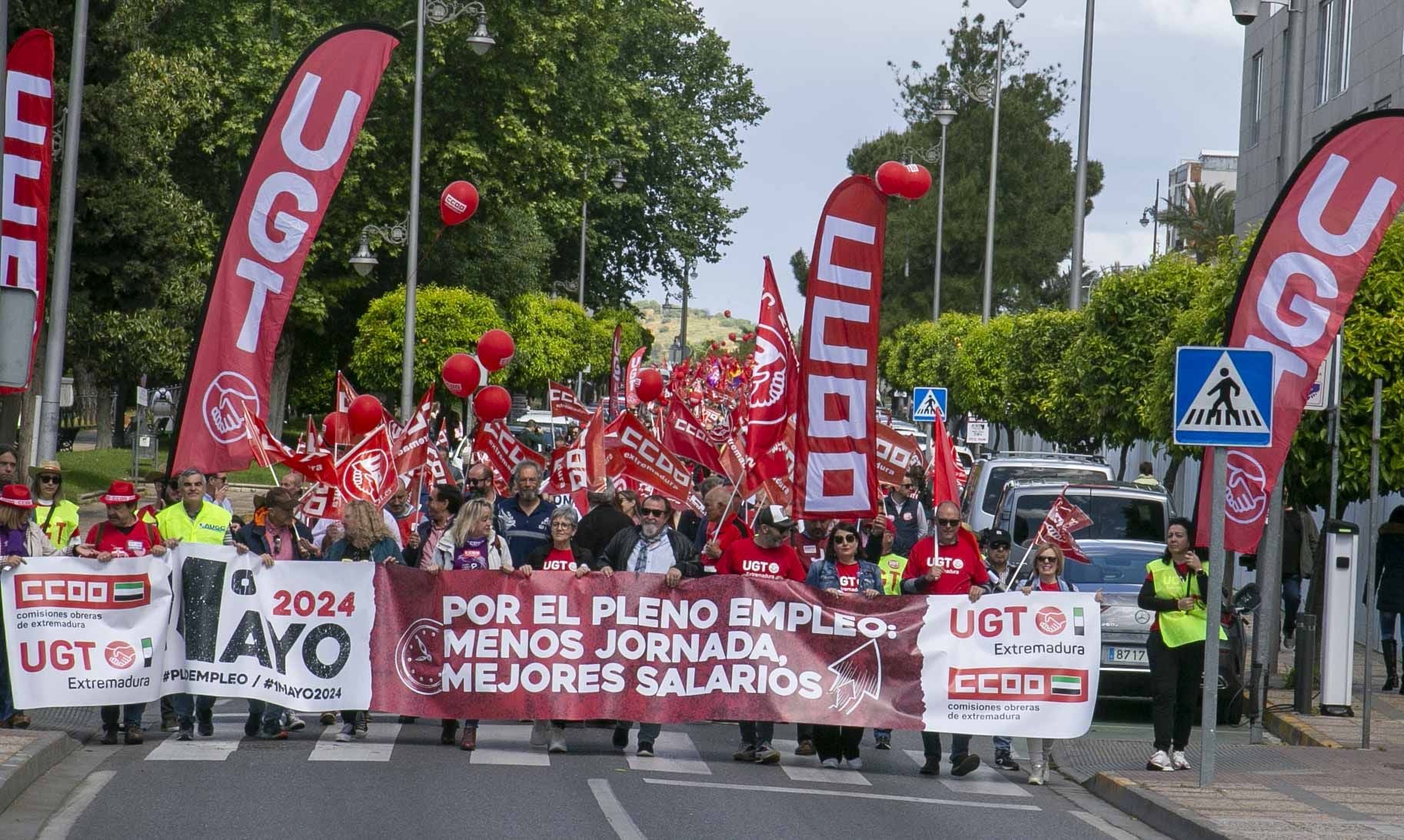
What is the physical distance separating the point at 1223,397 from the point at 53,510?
748 centimetres

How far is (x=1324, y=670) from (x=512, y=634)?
21.8 feet

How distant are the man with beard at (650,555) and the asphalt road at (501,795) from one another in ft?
0.55

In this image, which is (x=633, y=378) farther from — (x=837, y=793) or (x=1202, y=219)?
(x=1202, y=219)

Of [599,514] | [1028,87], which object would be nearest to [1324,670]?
[599,514]

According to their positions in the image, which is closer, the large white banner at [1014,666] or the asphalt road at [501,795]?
the asphalt road at [501,795]

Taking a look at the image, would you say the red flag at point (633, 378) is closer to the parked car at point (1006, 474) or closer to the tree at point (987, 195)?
the parked car at point (1006, 474)

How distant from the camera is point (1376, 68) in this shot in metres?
27.0

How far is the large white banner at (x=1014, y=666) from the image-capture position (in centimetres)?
1224

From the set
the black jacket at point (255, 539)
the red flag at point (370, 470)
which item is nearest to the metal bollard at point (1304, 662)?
the red flag at point (370, 470)

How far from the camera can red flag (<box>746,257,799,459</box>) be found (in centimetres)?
1464

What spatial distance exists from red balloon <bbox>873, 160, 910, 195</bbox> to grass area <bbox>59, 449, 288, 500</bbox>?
2066cm

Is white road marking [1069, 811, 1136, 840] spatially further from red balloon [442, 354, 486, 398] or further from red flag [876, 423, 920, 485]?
red balloon [442, 354, 486, 398]

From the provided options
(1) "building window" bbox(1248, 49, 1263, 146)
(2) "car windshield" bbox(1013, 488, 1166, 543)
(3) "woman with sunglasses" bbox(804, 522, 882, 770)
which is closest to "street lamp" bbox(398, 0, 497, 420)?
(1) "building window" bbox(1248, 49, 1263, 146)

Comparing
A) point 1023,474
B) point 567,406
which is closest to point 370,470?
point 567,406
